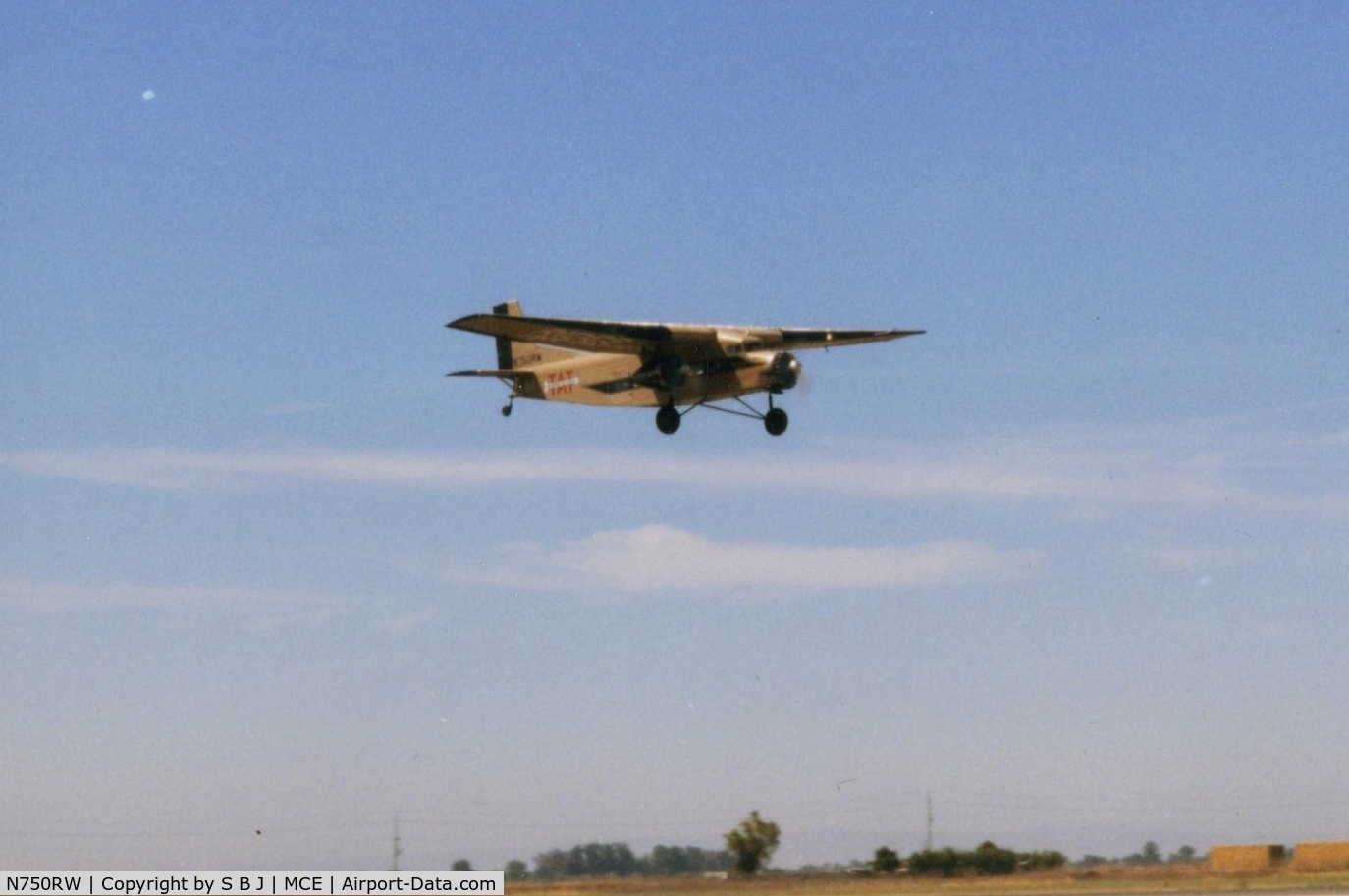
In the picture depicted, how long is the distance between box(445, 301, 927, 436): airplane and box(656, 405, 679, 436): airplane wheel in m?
0.03

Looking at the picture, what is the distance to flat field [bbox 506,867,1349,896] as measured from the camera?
33.6 m

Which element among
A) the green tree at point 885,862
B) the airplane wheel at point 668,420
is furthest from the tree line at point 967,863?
the airplane wheel at point 668,420

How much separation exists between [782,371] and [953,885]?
14.4 meters

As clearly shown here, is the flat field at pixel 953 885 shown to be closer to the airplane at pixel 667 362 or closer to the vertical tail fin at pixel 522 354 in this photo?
the airplane at pixel 667 362

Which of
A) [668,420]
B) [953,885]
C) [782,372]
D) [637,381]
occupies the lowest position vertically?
[953,885]

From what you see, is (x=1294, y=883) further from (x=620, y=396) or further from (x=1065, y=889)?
(x=620, y=396)

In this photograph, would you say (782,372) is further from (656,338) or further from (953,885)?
(953,885)

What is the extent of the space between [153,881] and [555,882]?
38.1 ft

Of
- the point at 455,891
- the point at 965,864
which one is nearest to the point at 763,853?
the point at 965,864

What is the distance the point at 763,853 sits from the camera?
38.7 m

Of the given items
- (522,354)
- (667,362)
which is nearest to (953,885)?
(667,362)

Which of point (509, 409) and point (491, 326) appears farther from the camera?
point (509, 409)

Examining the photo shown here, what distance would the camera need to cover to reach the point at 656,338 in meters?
43.4

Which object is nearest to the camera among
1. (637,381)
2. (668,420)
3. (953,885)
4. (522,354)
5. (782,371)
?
(953,885)
